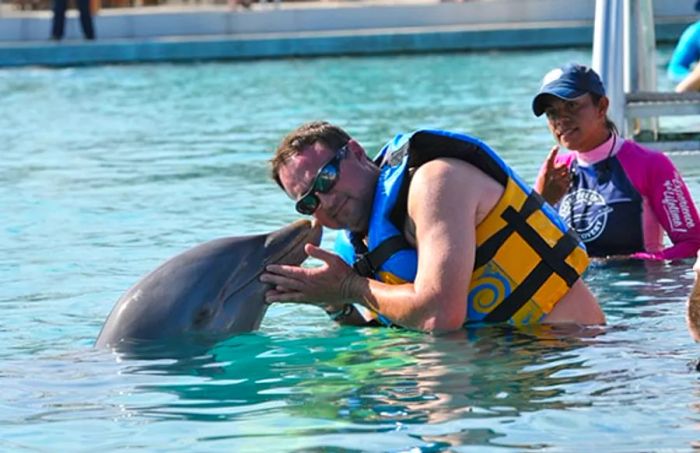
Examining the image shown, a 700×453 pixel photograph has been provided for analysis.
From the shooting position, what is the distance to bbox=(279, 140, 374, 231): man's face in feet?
17.3

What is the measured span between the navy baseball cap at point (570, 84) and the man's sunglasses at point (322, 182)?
1.71 m

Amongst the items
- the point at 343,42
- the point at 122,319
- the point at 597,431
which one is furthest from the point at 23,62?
the point at 597,431

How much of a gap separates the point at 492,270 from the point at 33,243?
4.35 metres

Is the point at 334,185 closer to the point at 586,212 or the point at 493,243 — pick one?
the point at 493,243

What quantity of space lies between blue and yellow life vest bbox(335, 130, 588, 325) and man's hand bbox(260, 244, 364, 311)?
5.3 inches

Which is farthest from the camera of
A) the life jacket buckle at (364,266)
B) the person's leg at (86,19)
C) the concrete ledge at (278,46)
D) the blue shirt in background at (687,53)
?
the person's leg at (86,19)

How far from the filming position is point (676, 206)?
280 inches

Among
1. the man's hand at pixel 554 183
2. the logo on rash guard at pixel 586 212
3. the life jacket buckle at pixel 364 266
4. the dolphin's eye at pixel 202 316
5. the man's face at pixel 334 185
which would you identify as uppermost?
the man's face at pixel 334 185

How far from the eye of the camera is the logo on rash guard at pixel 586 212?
7270 millimetres

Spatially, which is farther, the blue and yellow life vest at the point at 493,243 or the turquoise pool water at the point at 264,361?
the blue and yellow life vest at the point at 493,243

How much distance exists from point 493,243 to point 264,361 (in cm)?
92

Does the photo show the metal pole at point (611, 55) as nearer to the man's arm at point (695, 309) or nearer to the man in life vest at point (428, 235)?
the man in life vest at point (428, 235)

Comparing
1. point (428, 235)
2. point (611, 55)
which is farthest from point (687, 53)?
point (428, 235)

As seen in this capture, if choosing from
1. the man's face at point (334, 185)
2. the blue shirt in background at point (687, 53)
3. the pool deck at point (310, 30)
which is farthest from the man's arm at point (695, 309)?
the pool deck at point (310, 30)
